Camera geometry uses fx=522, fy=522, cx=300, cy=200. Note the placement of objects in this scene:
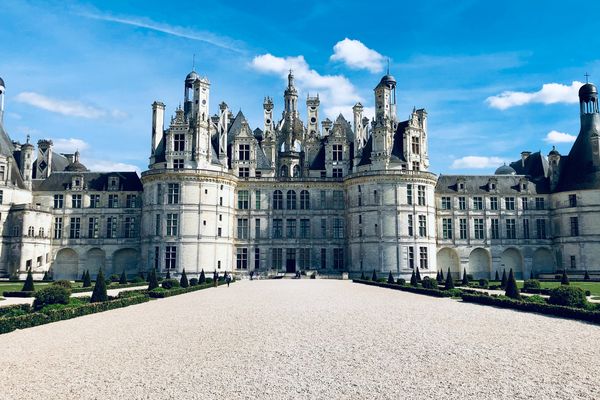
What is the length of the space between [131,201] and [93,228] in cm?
552

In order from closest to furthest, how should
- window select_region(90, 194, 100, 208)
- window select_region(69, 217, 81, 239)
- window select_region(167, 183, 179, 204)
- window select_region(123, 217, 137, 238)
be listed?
window select_region(167, 183, 179, 204), window select_region(123, 217, 137, 238), window select_region(69, 217, 81, 239), window select_region(90, 194, 100, 208)

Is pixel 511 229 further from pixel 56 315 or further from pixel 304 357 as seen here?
pixel 304 357

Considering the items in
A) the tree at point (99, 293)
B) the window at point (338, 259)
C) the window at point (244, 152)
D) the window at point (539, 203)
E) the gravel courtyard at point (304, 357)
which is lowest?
the gravel courtyard at point (304, 357)

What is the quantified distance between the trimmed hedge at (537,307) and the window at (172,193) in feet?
120

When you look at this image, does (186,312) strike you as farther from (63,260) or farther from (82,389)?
(63,260)

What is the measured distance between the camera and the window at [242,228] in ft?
209

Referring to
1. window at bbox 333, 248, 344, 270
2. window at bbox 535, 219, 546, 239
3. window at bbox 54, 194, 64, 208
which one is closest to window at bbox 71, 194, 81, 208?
window at bbox 54, 194, 64, 208

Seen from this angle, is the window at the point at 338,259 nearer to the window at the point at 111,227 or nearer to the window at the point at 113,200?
the window at the point at 111,227

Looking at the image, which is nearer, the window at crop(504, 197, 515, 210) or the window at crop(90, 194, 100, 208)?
the window at crop(90, 194, 100, 208)

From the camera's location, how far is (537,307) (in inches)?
945

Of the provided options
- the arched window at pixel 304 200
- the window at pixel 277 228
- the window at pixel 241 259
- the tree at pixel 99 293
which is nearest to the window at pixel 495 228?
the arched window at pixel 304 200

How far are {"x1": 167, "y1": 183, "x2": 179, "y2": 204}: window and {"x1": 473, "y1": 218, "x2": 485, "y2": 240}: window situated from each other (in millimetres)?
36019

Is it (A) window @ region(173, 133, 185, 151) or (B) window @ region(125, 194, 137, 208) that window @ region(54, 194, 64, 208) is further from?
(A) window @ region(173, 133, 185, 151)

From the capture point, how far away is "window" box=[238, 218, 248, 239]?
2508 inches
